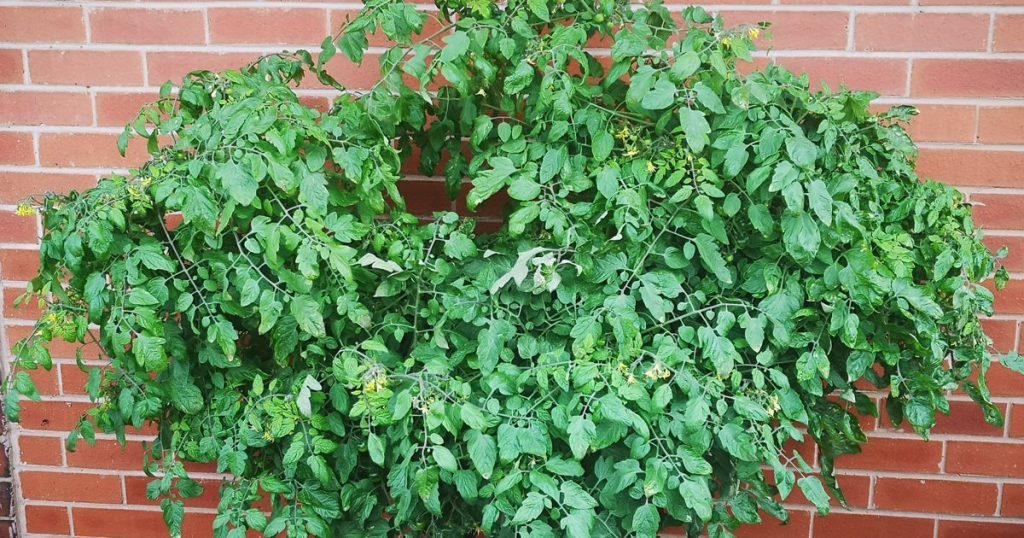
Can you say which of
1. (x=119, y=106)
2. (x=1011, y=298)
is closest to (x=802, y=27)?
(x=1011, y=298)

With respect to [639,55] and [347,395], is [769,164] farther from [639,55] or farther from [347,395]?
[347,395]

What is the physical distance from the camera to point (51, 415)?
7.51ft

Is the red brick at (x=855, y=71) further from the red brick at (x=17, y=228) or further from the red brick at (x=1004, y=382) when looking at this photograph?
the red brick at (x=17, y=228)

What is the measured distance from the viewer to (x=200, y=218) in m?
1.42

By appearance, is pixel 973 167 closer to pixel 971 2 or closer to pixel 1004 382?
pixel 971 2

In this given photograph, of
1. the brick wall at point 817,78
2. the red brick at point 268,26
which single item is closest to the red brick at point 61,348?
the brick wall at point 817,78

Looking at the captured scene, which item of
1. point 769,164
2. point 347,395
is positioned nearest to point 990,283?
point 769,164

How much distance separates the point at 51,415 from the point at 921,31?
2.33 m

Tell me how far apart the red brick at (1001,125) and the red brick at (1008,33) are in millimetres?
132

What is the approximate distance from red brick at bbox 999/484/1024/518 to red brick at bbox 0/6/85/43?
248 cm

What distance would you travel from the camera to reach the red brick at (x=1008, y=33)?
1.91 metres

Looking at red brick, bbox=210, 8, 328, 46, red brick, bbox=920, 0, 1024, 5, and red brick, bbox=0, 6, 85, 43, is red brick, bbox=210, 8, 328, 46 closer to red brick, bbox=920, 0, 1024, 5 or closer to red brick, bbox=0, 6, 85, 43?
red brick, bbox=0, 6, 85, 43

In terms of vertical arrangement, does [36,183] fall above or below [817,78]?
below

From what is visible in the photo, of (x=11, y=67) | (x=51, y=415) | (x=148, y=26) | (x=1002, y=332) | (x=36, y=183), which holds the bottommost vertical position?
(x=51, y=415)
